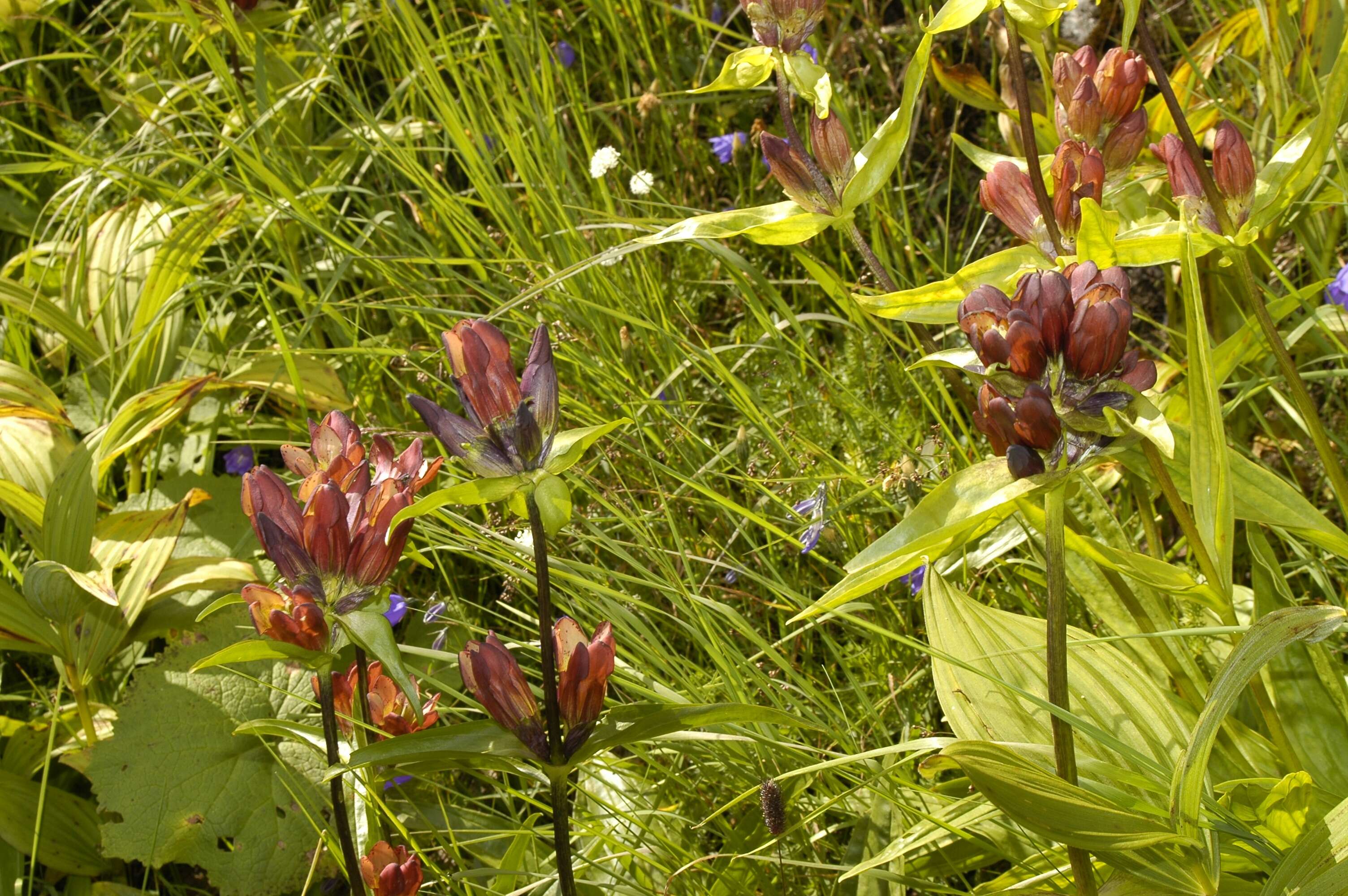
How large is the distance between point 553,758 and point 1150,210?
2.92 feet

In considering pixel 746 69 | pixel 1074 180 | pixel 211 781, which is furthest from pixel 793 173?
pixel 211 781

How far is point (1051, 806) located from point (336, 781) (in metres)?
0.61

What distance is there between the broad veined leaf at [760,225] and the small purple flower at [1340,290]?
2.32ft

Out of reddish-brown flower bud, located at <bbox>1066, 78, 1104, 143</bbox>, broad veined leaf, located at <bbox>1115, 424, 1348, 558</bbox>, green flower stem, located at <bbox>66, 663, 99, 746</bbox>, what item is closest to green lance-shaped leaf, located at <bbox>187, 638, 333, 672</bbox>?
broad veined leaf, located at <bbox>1115, 424, 1348, 558</bbox>

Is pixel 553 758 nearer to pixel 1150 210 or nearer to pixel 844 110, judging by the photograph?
pixel 1150 210

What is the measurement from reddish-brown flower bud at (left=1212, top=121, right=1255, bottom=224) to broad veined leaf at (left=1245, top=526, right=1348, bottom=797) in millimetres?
354

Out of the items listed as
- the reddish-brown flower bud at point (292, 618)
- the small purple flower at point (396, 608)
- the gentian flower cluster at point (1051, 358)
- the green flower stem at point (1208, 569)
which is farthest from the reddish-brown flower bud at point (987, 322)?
the small purple flower at point (396, 608)

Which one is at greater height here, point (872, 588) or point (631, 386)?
point (872, 588)

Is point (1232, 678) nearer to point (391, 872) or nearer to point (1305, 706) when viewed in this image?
point (1305, 706)

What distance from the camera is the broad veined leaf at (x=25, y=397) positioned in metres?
1.92

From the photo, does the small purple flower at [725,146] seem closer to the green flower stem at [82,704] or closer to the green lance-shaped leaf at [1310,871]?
the green flower stem at [82,704]

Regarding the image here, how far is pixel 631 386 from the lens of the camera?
5.74ft

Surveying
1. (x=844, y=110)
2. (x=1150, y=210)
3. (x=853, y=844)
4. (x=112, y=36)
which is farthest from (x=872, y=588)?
(x=112, y=36)

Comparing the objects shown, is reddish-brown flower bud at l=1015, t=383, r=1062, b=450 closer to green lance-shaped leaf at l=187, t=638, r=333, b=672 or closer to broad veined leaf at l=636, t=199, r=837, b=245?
broad veined leaf at l=636, t=199, r=837, b=245
